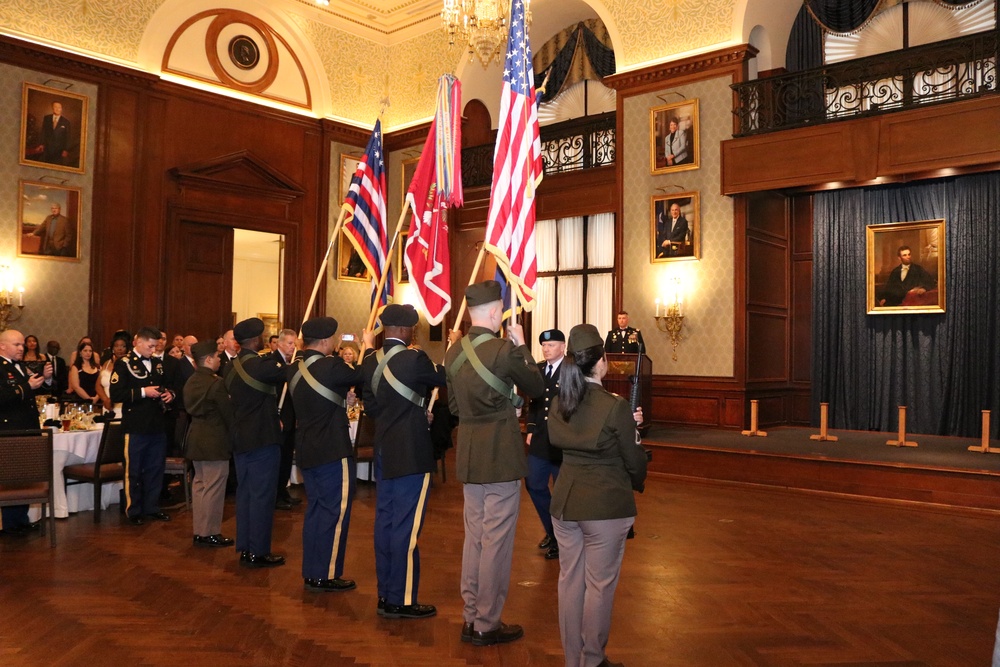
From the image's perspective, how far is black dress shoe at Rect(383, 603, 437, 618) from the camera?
4.44 metres

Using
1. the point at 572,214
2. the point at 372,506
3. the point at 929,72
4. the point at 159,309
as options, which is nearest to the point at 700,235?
the point at 572,214

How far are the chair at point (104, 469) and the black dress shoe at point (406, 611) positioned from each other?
3451 mm

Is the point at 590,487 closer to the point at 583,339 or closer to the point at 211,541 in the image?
the point at 583,339

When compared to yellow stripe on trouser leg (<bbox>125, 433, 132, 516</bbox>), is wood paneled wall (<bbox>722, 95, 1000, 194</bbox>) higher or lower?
higher

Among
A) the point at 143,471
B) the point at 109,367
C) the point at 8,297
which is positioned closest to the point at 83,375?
the point at 109,367

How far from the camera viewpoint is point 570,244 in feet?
45.8

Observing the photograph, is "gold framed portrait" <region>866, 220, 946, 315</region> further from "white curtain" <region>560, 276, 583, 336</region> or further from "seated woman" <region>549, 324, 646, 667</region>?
"seated woman" <region>549, 324, 646, 667</region>

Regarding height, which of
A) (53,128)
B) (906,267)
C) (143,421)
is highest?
(53,128)

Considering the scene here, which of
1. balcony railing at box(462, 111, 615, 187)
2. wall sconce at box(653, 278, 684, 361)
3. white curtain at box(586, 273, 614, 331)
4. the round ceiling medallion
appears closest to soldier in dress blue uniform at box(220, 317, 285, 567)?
wall sconce at box(653, 278, 684, 361)

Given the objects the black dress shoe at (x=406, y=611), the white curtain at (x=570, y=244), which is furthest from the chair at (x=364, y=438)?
the white curtain at (x=570, y=244)

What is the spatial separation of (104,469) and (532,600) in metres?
4.12

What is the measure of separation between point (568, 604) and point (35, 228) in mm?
10612

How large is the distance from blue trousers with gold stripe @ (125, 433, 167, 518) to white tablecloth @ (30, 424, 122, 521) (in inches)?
12.0

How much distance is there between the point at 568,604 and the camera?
3.55 meters
